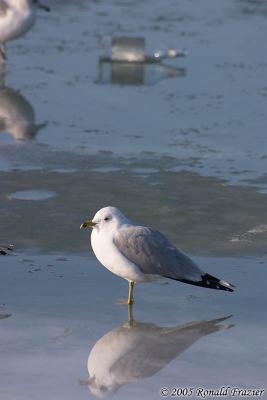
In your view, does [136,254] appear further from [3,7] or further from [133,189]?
[3,7]

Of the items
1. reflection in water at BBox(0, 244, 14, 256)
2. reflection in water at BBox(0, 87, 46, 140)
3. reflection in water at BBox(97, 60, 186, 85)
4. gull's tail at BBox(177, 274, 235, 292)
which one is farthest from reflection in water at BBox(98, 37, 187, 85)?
gull's tail at BBox(177, 274, 235, 292)

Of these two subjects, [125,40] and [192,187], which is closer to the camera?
[192,187]

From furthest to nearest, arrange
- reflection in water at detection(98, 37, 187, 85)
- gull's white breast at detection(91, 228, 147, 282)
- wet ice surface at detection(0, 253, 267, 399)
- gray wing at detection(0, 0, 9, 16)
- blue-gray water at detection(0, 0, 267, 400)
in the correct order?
gray wing at detection(0, 0, 9, 16) < reflection in water at detection(98, 37, 187, 85) < gull's white breast at detection(91, 228, 147, 282) < blue-gray water at detection(0, 0, 267, 400) < wet ice surface at detection(0, 253, 267, 399)

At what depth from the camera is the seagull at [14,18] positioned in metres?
14.2

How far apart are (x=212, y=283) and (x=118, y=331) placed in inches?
25.5

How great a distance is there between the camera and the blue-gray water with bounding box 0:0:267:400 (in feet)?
19.8

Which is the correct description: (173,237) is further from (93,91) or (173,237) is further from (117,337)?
(93,91)

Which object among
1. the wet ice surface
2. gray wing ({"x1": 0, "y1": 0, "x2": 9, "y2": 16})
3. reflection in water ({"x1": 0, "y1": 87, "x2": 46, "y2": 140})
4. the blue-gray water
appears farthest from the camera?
gray wing ({"x1": 0, "y1": 0, "x2": 9, "y2": 16})

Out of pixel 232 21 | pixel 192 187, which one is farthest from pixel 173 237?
pixel 232 21

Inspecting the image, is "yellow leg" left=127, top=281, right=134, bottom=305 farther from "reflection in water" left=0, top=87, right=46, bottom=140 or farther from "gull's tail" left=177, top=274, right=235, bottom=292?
"reflection in water" left=0, top=87, right=46, bottom=140

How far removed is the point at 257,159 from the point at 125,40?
4.02 meters

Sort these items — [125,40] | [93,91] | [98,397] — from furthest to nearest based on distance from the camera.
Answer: [125,40] → [93,91] → [98,397]

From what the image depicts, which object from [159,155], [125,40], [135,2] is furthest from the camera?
[135,2]

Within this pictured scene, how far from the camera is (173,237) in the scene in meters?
8.09
